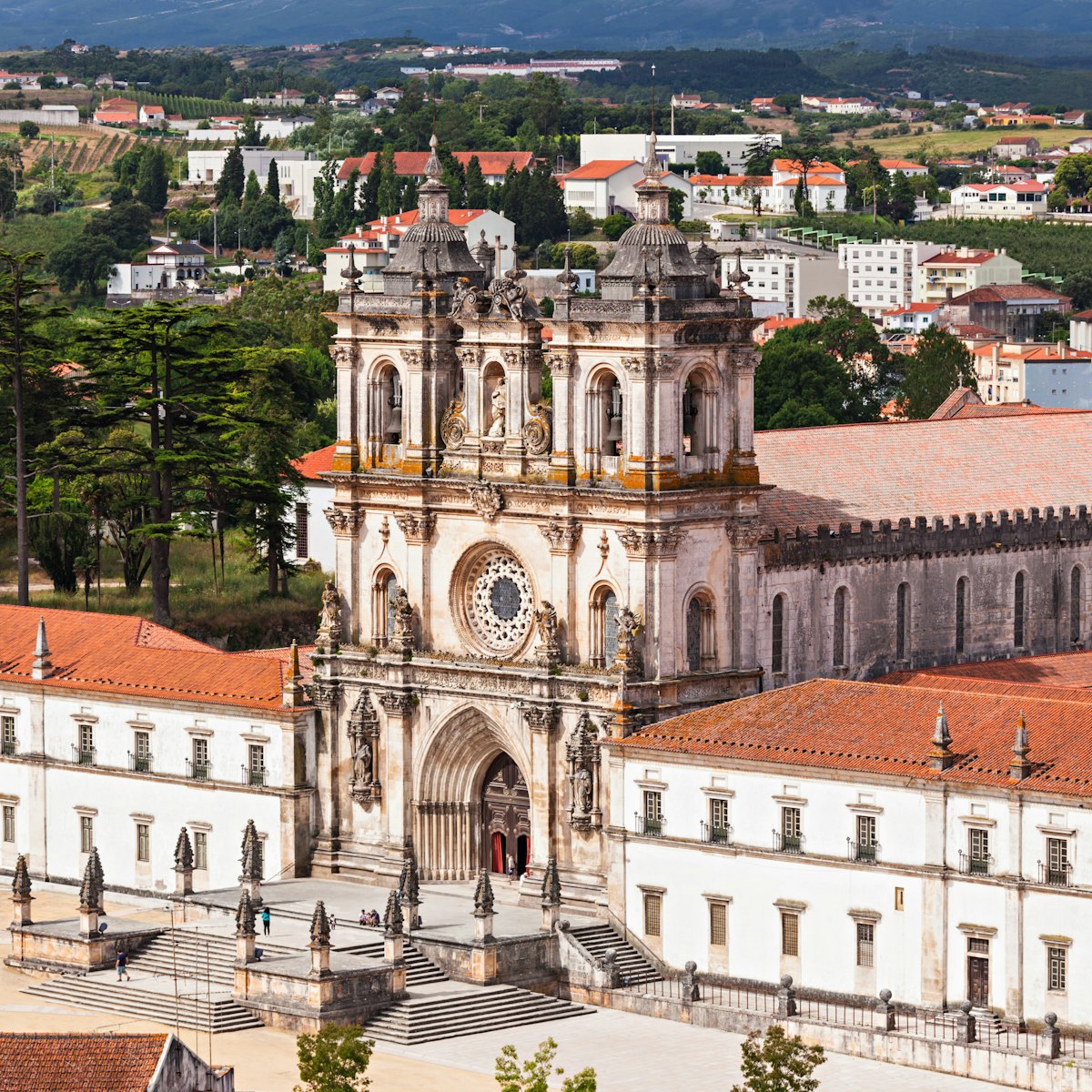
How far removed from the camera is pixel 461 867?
92875mm

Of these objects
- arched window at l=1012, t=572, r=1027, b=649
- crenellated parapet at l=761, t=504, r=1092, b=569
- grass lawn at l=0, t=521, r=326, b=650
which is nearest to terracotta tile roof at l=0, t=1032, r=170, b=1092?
crenellated parapet at l=761, t=504, r=1092, b=569

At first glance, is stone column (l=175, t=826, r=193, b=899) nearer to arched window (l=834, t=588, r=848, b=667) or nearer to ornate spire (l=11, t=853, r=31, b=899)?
ornate spire (l=11, t=853, r=31, b=899)

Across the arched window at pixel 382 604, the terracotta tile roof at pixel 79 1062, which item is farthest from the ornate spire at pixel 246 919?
the terracotta tile roof at pixel 79 1062

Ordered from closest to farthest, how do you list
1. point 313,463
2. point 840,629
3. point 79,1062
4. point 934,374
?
point 79,1062 < point 840,629 < point 313,463 < point 934,374

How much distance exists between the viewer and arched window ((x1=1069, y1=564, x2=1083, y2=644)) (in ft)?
329

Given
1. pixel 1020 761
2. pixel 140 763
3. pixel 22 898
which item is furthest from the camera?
pixel 140 763

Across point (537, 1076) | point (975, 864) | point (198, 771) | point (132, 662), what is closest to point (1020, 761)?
point (975, 864)

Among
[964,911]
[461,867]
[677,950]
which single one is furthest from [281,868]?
[964,911]

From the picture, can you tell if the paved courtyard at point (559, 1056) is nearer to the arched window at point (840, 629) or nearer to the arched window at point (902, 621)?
the arched window at point (840, 629)

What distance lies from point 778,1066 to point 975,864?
13.1 metres

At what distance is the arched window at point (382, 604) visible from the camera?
94250mm

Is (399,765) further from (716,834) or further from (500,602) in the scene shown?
(716,834)

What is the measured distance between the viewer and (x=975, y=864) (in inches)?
3159

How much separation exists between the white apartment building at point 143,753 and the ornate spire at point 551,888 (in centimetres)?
980
